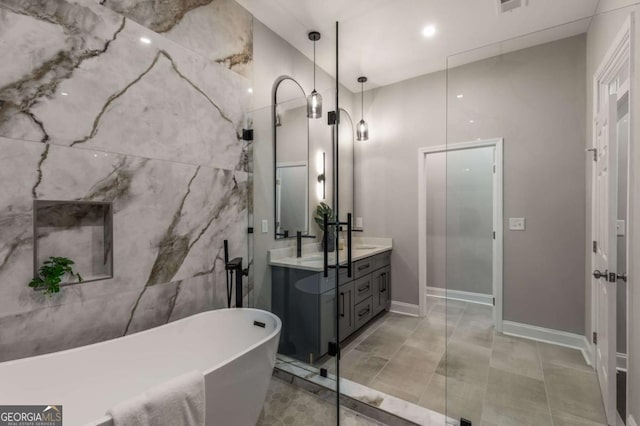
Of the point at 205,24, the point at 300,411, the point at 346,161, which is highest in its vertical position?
the point at 205,24

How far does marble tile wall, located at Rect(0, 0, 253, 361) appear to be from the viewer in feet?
4.25

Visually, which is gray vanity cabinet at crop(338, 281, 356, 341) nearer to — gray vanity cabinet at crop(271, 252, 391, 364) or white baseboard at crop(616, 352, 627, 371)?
gray vanity cabinet at crop(271, 252, 391, 364)

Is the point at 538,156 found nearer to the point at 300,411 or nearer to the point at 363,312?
the point at 363,312

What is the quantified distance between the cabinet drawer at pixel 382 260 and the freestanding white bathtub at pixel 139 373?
6.08 feet

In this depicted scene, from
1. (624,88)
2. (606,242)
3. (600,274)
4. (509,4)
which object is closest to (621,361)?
(600,274)

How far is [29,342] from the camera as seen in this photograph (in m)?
1.32

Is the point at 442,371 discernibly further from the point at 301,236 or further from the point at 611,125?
the point at 611,125

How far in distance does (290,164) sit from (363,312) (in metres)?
1.83

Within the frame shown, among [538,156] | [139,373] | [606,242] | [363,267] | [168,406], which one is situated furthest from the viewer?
[363,267]

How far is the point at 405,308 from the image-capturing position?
3629mm

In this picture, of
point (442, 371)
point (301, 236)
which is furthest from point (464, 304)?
point (301, 236)

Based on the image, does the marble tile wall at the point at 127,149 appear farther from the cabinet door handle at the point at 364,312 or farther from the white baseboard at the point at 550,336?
the white baseboard at the point at 550,336

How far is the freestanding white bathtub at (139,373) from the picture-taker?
1174 mm

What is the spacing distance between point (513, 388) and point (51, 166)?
3082mm
